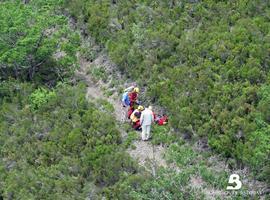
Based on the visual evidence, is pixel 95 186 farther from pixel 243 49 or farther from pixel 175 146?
pixel 243 49

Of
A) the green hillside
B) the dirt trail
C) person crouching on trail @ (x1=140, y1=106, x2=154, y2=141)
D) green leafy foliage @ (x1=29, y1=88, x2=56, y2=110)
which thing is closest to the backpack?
the dirt trail

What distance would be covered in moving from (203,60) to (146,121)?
3270 millimetres

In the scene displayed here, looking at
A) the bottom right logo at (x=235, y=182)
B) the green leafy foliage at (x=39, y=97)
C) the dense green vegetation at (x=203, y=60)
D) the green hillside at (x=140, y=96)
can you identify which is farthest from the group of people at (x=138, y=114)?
the bottom right logo at (x=235, y=182)

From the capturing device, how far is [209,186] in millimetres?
15531

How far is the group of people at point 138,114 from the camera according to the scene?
57.6 feet

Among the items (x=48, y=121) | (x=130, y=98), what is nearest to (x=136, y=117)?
(x=130, y=98)

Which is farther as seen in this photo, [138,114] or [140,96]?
[140,96]

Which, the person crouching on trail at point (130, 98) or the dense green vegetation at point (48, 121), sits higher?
the person crouching on trail at point (130, 98)

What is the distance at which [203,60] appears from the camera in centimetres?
1917

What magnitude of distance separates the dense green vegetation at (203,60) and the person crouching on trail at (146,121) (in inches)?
30.3

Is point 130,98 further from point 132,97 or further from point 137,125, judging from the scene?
point 137,125

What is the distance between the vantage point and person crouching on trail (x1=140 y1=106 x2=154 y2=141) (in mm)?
17497

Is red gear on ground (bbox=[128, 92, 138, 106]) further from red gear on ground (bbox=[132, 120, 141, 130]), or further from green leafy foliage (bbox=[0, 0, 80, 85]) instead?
green leafy foliage (bbox=[0, 0, 80, 85])

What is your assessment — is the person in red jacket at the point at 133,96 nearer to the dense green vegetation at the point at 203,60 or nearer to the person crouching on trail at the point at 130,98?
the person crouching on trail at the point at 130,98
